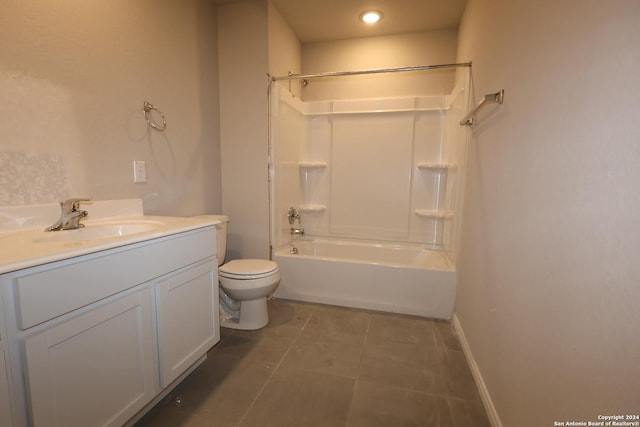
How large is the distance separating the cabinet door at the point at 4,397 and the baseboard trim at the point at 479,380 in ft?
5.42

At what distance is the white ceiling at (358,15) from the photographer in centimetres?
223

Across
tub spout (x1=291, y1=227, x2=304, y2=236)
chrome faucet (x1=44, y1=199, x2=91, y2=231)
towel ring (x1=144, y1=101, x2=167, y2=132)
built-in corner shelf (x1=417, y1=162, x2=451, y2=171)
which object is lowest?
tub spout (x1=291, y1=227, x2=304, y2=236)

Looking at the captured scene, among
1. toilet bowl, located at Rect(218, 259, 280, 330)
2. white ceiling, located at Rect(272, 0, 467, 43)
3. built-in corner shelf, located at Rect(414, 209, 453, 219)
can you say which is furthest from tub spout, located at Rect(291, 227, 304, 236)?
white ceiling, located at Rect(272, 0, 467, 43)

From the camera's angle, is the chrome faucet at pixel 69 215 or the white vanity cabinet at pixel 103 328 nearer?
the white vanity cabinet at pixel 103 328

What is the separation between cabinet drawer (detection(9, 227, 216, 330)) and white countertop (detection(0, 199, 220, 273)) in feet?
0.10

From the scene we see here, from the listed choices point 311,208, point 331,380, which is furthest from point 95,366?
point 311,208

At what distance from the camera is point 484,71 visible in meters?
1.61

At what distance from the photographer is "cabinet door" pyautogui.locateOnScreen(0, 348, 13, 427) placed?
700mm

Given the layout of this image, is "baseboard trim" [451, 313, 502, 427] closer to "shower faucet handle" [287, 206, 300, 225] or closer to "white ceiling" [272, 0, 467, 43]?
"shower faucet handle" [287, 206, 300, 225]

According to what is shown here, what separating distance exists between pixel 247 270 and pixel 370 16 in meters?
2.36

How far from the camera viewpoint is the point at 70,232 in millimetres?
1189

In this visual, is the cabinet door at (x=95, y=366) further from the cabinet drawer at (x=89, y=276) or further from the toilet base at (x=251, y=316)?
the toilet base at (x=251, y=316)

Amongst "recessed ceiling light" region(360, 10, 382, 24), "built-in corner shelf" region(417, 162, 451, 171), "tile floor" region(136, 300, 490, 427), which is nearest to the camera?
"tile floor" region(136, 300, 490, 427)

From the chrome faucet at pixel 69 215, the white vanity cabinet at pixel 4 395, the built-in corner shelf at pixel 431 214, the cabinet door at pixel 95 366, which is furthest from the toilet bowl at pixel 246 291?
the built-in corner shelf at pixel 431 214
